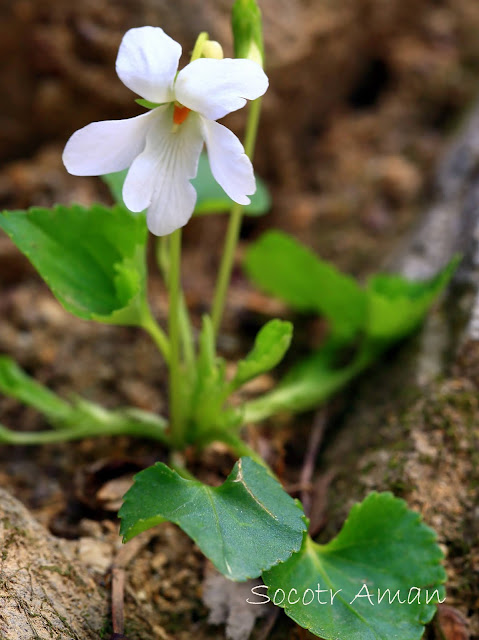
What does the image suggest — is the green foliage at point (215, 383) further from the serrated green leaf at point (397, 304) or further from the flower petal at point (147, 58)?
the flower petal at point (147, 58)

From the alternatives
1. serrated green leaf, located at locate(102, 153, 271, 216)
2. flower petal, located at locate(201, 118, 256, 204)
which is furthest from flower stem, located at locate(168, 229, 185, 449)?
serrated green leaf, located at locate(102, 153, 271, 216)

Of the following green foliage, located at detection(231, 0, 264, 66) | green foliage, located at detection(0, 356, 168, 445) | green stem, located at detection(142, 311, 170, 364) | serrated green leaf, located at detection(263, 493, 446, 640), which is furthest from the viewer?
green foliage, located at detection(0, 356, 168, 445)

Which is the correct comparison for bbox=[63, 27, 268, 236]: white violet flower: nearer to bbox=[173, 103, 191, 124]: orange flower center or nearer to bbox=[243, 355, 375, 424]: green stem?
bbox=[173, 103, 191, 124]: orange flower center

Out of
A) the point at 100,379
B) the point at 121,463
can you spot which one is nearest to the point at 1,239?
the point at 100,379

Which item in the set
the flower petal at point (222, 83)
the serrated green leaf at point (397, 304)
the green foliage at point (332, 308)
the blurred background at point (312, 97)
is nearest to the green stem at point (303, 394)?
the green foliage at point (332, 308)

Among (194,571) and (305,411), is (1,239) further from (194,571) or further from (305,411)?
(194,571)
